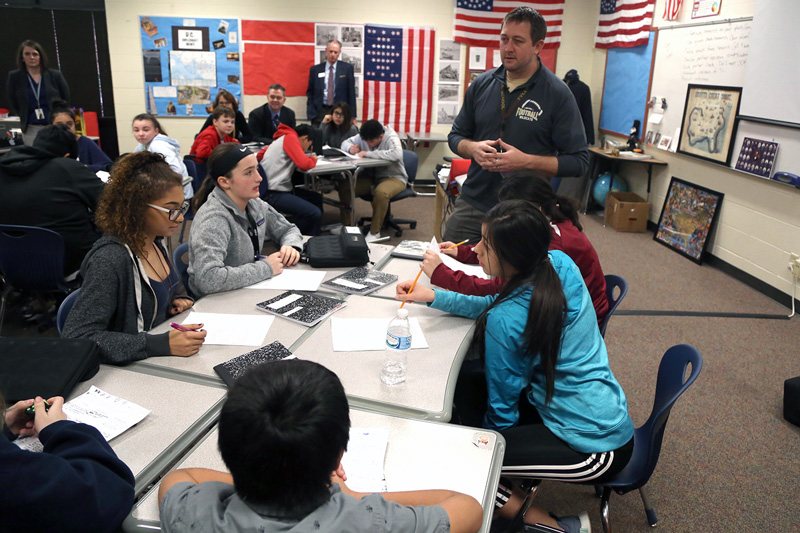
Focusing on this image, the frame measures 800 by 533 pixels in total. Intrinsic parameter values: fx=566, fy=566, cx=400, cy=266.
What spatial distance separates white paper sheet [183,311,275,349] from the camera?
1.81 meters

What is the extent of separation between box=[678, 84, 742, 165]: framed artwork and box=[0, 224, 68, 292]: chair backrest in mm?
5000

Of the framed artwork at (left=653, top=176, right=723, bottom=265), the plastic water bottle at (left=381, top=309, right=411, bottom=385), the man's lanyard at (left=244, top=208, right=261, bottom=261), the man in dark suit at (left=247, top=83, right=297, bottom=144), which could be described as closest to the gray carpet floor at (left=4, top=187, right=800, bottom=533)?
the framed artwork at (left=653, top=176, right=723, bottom=265)

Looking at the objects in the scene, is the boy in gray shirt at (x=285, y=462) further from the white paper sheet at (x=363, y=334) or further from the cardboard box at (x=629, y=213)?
the cardboard box at (x=629, y=213)

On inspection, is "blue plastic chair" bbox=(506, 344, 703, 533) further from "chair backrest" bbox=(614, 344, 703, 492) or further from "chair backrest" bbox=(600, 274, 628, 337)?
"chair backrest" bbox=(600, 274, 628, 337)

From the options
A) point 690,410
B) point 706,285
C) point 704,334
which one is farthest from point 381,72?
point 690,410

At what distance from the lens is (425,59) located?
7492mm

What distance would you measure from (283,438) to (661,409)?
3.82 feet

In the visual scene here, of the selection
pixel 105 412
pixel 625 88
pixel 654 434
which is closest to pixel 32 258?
pixel 105 412

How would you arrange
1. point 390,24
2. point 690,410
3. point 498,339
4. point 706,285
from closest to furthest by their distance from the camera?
point 498,339 → point 690,410 → point 706,285 → point 390,24

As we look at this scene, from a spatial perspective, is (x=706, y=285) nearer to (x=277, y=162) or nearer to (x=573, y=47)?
(x=277, y=162)

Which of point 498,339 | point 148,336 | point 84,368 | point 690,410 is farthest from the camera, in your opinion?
point 690,410

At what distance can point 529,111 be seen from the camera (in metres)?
2.71

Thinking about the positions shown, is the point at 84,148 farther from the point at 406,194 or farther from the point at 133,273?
the point at 133,273

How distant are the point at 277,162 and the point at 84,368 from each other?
11.7 ft
